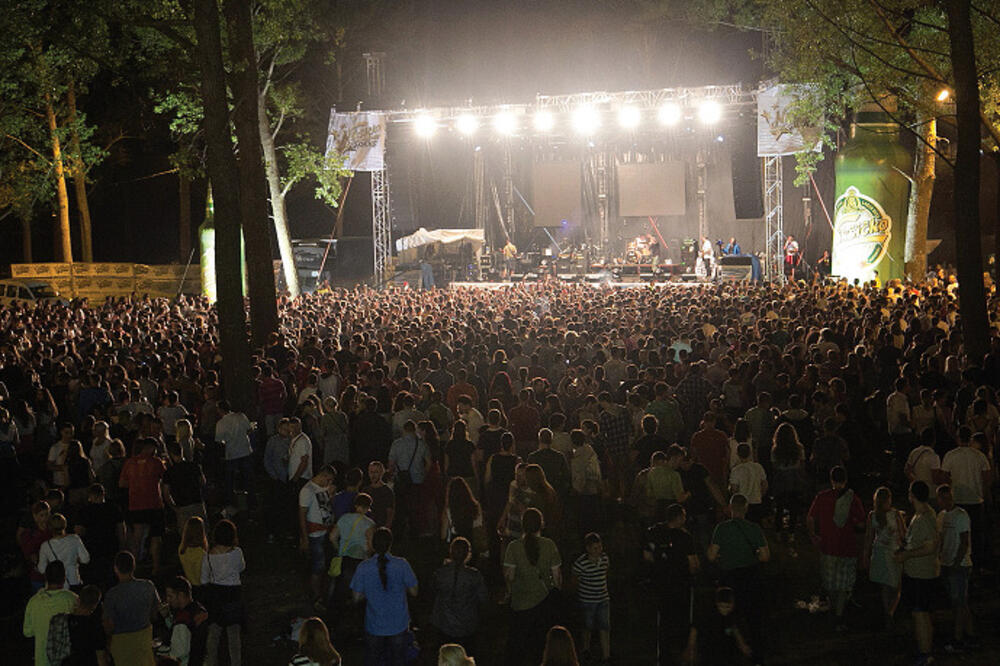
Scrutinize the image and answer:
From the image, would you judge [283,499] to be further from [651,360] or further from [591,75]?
[591,75]

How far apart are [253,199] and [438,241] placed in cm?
1859

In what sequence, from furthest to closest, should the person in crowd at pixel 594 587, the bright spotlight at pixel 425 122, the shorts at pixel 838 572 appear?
the bright spotlight at pixel 425 122, the shorts at pixel 838 572, the person in crowd at pixel 594 587

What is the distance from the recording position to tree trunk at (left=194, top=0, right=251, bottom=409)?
15.1 metres

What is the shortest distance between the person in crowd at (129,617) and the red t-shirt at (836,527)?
17.8 feet

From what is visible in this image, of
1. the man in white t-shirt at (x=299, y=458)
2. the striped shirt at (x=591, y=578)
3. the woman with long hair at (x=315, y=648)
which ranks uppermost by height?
the man in white t-shirt at (x=299, y=458)

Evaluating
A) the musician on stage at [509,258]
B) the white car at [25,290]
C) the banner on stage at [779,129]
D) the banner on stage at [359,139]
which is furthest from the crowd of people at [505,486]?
the musician on stage at [509,258]

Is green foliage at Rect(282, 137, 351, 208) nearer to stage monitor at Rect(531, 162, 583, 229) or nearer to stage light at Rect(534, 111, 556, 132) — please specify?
stage light at Rect(534, 111, 556, 132)

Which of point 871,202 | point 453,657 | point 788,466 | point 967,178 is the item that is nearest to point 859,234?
point 871,202

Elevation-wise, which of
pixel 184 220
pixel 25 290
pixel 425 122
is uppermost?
pixel 425 122

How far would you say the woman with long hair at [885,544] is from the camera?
8195 mm

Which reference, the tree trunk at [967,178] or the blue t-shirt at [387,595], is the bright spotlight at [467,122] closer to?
the tree trunk at [967,178]

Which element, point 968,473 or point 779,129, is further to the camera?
point 779,129

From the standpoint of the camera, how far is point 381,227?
118 feet

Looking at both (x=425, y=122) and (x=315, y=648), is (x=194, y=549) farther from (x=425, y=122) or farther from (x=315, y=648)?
(x=425, y=122)
